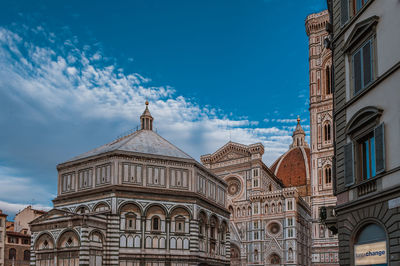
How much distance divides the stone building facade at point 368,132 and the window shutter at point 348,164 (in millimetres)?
36

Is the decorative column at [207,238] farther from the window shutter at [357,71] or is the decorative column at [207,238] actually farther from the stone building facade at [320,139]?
the stone building facade at [320,139]

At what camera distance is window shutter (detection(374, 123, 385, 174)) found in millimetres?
15383

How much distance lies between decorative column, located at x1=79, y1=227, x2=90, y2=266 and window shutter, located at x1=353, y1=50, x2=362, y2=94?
23816mm

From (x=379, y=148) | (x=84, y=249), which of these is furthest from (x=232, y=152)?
(x=379, y=148)

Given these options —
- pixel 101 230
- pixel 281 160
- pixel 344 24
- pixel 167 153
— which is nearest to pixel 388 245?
pixel 344 24

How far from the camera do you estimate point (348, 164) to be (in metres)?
17.8

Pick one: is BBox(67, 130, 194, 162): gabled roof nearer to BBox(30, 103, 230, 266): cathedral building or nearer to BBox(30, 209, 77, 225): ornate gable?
BBox(30, 103, 230, 266): cathedral building

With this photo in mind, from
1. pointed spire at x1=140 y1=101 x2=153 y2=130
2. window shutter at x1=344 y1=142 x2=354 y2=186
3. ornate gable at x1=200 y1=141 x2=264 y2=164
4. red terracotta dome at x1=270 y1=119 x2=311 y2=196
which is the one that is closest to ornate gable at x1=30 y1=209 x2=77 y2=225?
pointed spire at x1=140 y1=101 x2=153 y2=130

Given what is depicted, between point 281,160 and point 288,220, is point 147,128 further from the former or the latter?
point 281,160

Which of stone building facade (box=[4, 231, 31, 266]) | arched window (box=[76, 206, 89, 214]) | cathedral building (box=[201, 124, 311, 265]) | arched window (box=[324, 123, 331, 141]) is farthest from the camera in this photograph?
arched window (box=[324, 123, 331, 141])

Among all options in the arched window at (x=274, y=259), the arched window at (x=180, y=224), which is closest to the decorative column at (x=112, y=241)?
the arched window at (x=180, y=224)

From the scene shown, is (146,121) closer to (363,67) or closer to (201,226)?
(201,226)

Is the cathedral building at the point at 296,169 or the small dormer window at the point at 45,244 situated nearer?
the small dormer window at the point at 45,244

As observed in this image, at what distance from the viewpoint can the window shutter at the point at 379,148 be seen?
15383 millimetres
